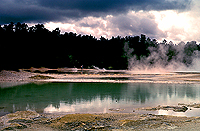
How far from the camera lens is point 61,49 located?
354 feet

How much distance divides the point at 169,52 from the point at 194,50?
22.8 m

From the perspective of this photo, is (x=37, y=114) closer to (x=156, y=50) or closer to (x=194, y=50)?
(x=156, y=50)

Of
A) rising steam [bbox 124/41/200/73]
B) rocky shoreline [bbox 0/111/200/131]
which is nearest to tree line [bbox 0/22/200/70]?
rising steam [bbox 124/41/200/73]

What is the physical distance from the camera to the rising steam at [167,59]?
111 m

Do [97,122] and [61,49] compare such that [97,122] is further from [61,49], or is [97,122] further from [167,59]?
[167,59]

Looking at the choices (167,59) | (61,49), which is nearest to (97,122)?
(61,49)

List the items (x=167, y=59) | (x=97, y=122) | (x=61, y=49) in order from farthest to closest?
(x=167, y=59)
(x=61, y=49)
(x=97, y=122)

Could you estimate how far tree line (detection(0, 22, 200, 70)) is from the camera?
8706cm

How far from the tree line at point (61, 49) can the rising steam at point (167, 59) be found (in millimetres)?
940

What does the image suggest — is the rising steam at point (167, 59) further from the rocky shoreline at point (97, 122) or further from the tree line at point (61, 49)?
the rocky shoreline at point (97, 122)

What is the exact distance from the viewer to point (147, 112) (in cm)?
1474

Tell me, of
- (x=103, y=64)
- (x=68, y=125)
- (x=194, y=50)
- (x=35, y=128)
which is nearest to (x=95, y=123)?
(x=68, y=125)

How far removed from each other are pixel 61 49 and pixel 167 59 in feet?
174

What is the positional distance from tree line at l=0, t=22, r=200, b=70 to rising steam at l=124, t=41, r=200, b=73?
3.08 ft
